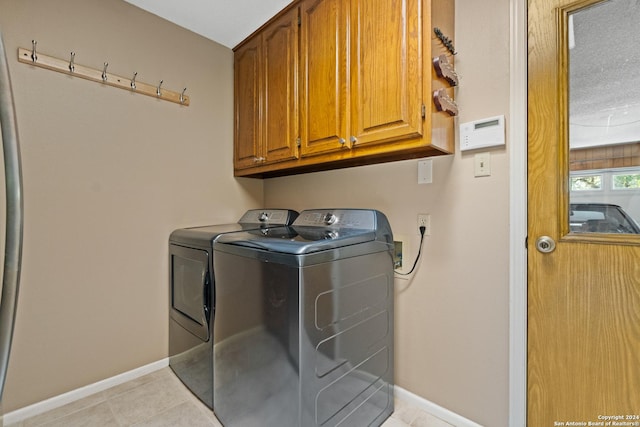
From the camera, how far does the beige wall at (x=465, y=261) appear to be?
A: 1318 millimetres

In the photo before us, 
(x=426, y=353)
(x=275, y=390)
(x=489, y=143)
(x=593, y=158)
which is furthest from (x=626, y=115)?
(x=275, y=390)

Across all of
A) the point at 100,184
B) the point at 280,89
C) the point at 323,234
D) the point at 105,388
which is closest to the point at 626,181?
the point at 323,234

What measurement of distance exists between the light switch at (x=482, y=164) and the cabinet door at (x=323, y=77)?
2.06ft

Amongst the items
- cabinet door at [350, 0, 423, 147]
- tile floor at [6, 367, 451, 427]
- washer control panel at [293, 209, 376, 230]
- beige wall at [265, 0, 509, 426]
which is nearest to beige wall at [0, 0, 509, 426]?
beige wall at [265, 0, 509, 426]

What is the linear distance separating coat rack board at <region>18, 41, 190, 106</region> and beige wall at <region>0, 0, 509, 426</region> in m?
0.04

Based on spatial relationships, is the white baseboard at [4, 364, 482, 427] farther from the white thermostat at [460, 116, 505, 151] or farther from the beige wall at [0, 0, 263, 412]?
the white thermostat at [460, 116, 505, 151]

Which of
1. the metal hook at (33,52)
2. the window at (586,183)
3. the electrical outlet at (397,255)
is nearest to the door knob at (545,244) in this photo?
the window at (586,183)

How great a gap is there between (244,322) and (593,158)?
1.59 meters

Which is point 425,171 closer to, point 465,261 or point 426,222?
point 426,222

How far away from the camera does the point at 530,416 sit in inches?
49.3

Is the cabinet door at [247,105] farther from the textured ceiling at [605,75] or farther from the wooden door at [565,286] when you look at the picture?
the textured ceiling at [605,75]

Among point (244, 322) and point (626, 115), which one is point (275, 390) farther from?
point (626, 115)

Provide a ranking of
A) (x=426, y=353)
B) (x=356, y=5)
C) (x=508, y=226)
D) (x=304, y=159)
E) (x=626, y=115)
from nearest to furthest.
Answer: (x=626, y=115)
(x=508, y=226)
(x=356, y=5)
(x=426, y=353)
(x=304, y=159)

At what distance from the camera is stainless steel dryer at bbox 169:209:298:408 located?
159 cm
